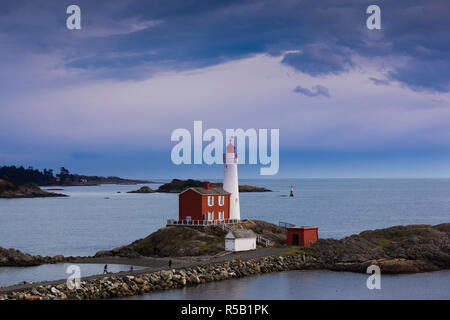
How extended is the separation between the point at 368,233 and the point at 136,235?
4420 cm

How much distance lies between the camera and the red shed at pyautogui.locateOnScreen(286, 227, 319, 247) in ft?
193

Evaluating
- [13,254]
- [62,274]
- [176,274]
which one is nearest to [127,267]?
[62,274]

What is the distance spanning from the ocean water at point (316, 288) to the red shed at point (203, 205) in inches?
538

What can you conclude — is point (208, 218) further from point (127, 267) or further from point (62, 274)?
point (62, 274)

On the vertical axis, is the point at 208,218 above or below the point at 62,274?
above

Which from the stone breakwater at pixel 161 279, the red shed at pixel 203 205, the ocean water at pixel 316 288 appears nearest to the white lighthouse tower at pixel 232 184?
the red shed at pixel 203 205

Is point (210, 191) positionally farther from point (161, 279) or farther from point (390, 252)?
point (161, 279)

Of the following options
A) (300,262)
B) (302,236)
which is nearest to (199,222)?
(302,236)

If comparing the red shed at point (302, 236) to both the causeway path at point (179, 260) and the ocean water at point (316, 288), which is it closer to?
the causeway path at point (179, 260)

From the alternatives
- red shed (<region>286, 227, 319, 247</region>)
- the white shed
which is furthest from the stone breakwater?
the white shed

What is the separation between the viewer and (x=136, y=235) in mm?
97812

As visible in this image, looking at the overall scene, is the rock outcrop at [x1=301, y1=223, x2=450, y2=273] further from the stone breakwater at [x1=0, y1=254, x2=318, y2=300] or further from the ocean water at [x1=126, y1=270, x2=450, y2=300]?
the stone breakwater at [x1=0, y1=254, x2=318, y2=300]

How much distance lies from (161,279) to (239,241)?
44.7ft
